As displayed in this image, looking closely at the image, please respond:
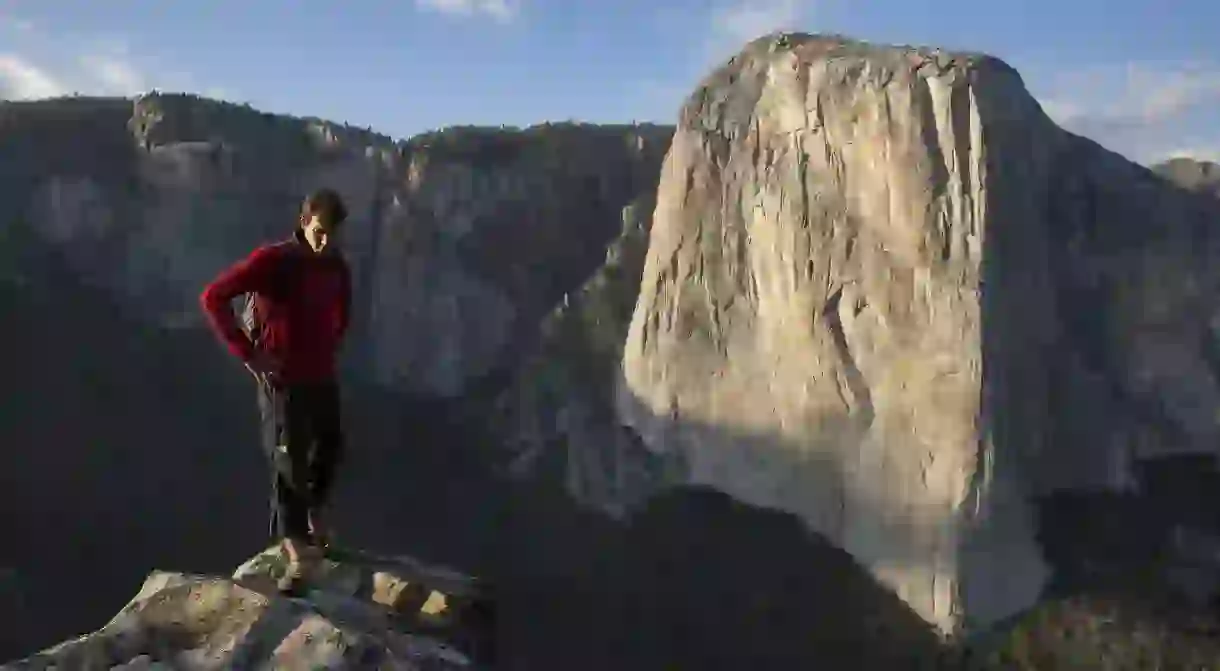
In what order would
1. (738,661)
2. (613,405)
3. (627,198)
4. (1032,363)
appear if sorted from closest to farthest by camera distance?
(738,661) < (1032,363) < (613,405) < (627,198)

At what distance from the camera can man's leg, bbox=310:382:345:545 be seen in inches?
127

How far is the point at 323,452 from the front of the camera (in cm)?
331

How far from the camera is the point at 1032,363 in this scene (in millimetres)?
15477

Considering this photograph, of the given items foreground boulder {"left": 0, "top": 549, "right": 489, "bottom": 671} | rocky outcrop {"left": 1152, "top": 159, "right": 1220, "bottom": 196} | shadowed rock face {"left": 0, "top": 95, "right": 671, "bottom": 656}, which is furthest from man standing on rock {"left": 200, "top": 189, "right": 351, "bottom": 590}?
rocky outcrop {"left": 1152, "top": 159, "right": 1220, "bottom": 196}

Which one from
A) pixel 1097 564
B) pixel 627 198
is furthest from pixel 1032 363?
pixel 627 198

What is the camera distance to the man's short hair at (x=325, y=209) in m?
3.06

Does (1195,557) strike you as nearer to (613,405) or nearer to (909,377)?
(909,377)

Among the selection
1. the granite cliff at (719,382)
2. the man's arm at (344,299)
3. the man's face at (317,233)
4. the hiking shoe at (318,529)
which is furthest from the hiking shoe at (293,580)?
the granite cliff at (719,382)

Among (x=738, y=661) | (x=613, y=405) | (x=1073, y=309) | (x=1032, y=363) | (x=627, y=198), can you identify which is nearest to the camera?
(x=738, y=661)

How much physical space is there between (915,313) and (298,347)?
12.9 meters

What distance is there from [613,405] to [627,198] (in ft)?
19.5

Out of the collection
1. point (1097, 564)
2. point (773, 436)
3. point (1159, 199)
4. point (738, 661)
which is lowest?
point (738, 661)

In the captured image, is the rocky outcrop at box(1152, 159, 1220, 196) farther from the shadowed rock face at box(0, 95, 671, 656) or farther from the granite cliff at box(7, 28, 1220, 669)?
the shadowed rock face at box(0, 95, 671, 656)

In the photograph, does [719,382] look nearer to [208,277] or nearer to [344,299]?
[208,277]
